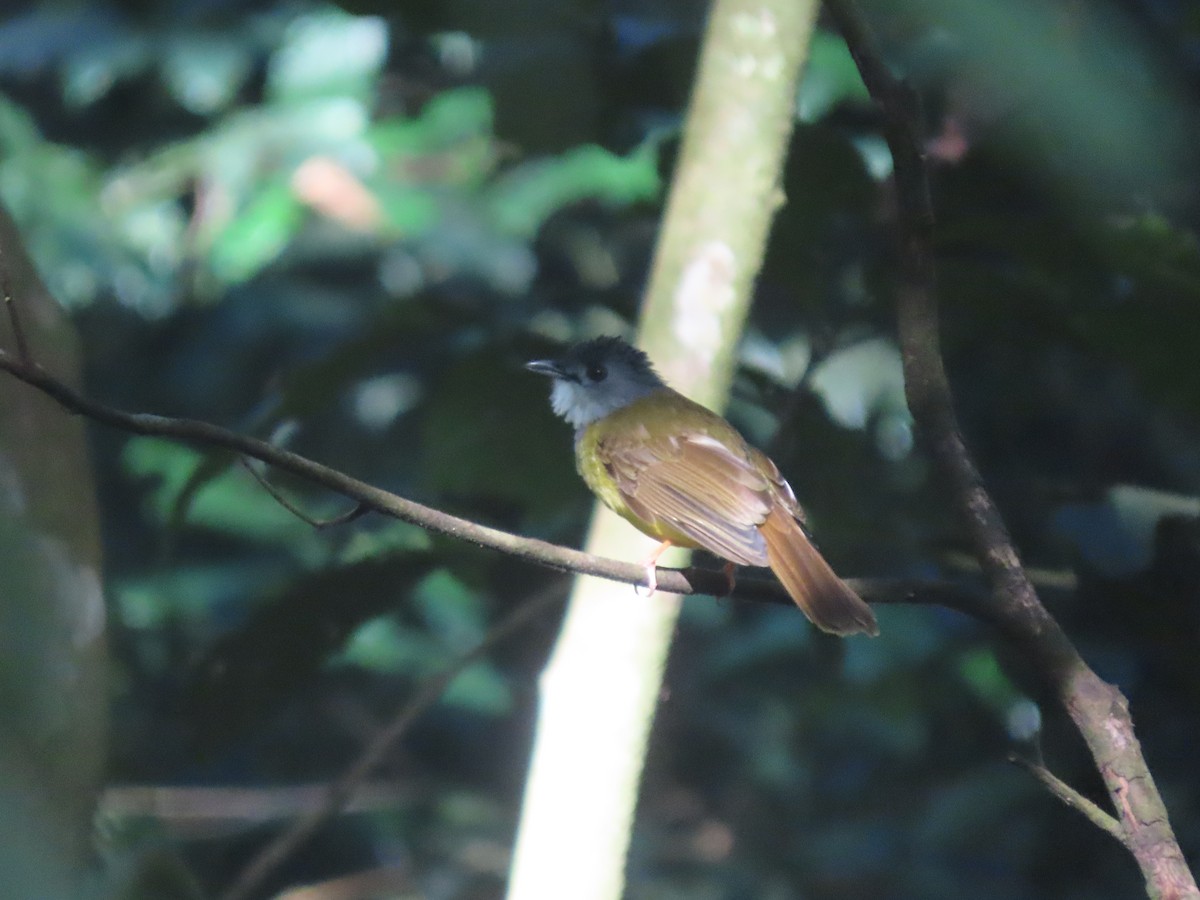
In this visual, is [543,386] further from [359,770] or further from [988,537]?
[988,537]

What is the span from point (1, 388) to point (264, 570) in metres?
2.03

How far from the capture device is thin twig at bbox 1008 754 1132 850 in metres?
1.46

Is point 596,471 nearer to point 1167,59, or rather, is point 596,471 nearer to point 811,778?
point 1167,59

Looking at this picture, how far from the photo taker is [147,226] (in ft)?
14.5

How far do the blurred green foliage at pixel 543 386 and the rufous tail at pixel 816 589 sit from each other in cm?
29

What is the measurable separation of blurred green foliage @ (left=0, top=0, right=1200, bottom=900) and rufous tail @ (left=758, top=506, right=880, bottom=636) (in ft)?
0.96

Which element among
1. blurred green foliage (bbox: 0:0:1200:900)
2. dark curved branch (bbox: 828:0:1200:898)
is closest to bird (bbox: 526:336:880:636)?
blurred green foliage (bbox: 0:0:1200:900)

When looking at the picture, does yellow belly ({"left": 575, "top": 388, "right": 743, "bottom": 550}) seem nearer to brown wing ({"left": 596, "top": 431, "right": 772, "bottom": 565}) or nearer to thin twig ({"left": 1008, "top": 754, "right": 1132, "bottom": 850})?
brown wing ({"left": 596, "top": 431, "right": 772, "bottom": 565})

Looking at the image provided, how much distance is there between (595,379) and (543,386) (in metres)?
0.11

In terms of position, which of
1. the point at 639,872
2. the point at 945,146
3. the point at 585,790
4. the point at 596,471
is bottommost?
the point at 639,872

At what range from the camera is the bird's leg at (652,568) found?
172 centimetres

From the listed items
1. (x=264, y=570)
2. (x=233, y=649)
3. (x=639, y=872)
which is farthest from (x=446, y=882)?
(x=233, y=649)

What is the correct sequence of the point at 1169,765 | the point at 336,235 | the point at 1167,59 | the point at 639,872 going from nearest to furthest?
the point at 1167,59 < the point at 1169,765 < the point at 639,872 < the point at 336,235

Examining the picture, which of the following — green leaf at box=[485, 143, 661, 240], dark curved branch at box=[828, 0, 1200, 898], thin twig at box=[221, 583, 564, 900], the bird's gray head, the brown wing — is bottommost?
thin twig at box=[221, 583, 564, 900]
